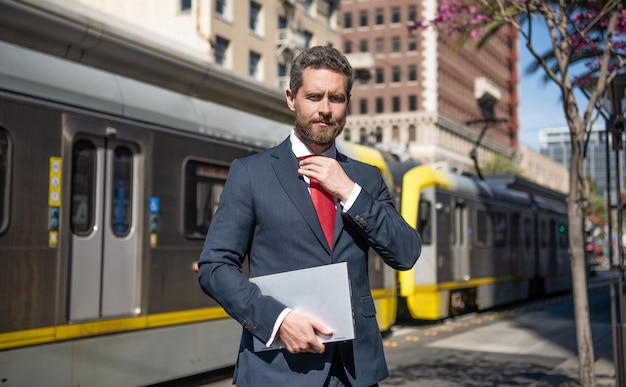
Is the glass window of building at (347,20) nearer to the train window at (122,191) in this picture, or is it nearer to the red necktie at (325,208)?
the train window at (122,191)

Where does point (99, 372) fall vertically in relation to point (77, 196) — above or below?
→ below

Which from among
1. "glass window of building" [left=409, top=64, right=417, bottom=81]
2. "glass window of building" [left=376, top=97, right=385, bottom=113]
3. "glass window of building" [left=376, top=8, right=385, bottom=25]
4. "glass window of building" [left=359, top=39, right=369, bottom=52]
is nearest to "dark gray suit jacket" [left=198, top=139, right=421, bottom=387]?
"glass window of building" [left=376, top=97, right=385, bottom=113]

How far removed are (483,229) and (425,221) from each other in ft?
10.6

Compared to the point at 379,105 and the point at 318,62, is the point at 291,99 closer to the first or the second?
the point at 318,62

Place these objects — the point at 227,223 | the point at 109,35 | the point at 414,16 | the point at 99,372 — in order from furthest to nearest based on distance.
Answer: the point at 414,16 < the point at 109,35 < the point at 99,372 < the point at 227,223

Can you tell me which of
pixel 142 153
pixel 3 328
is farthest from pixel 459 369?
pixel 3 328

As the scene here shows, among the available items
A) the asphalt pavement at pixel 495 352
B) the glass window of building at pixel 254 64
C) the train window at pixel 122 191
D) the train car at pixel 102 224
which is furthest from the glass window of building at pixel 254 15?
the train window at pixel 122 191

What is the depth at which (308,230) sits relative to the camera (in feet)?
8.50

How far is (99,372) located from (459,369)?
5.17 meters

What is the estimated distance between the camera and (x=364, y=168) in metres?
2.86

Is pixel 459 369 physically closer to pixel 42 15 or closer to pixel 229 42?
pixel 42 15

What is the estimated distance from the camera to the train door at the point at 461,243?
56.4 feet

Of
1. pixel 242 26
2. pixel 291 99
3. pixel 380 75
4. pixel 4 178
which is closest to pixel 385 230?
pixel 291 99

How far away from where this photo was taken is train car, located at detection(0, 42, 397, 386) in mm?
6379
